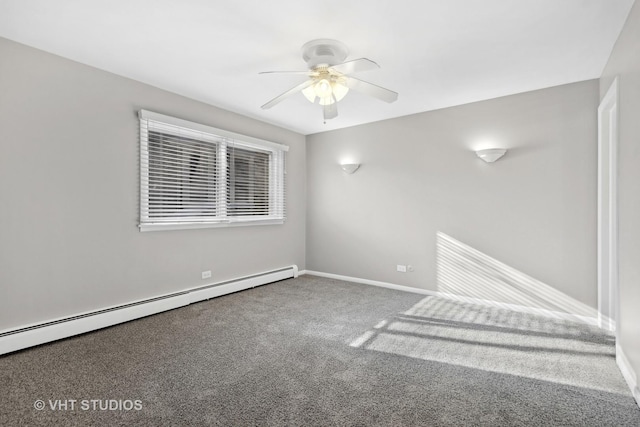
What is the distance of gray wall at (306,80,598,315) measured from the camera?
3383 millimetres

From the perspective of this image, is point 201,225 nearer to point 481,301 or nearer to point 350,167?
point 350,167

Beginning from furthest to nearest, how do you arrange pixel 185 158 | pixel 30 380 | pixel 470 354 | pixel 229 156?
1. pixel 229 156
2. pixel 185 158
3. pixel 470 354
4. pixel 30 380

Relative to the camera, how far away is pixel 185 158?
→ 3865 mm

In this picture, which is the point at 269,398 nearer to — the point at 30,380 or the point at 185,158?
the point at 30,380

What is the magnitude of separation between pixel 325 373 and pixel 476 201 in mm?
2838

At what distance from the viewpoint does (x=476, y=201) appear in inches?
156

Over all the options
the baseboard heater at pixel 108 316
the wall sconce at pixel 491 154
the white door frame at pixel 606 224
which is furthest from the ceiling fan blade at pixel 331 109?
the baseboard heater at pixel 108 316

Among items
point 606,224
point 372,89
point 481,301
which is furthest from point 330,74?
point 481,301

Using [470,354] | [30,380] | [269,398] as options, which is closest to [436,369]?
[470,354]

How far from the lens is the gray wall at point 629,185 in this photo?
2.00 meters

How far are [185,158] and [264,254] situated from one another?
1.81m

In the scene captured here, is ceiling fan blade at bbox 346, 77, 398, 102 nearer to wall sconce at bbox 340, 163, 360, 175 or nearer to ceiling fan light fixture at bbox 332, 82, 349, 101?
ceiling fan light fixture at bbox 332, 82, 349, 101

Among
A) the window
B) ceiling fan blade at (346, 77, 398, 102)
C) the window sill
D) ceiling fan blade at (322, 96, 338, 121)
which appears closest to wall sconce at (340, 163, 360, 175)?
the window

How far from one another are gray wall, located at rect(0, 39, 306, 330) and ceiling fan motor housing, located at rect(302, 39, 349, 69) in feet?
6.47
